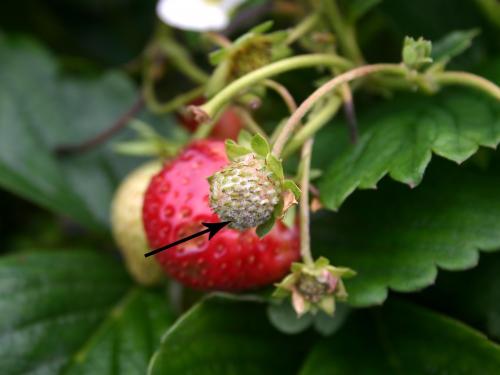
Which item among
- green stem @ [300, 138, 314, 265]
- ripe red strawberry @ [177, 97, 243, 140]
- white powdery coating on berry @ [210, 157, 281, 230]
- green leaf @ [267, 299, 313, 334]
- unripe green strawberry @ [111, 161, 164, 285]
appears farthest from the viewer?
ripe red strawberry @ [177, 97, 243, 140]

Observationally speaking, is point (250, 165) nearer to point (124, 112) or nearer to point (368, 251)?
point (368, 251)

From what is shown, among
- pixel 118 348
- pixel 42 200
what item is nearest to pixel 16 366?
pixel 118 348

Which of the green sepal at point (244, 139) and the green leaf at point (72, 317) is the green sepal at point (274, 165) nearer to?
the green sepal at point (244, 139)

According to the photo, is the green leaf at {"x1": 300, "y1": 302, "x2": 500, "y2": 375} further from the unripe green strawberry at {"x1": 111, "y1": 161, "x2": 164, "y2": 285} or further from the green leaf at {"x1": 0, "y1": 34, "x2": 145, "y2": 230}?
the green leaf at {"x1": 0, "y1": 34, "x2": 145, "y2": 230}

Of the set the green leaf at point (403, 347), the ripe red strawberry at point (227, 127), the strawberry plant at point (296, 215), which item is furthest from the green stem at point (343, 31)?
the green leaf at point (403, 347)

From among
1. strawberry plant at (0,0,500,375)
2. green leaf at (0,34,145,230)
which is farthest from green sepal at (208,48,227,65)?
green leaf at (0,34,145,230)
